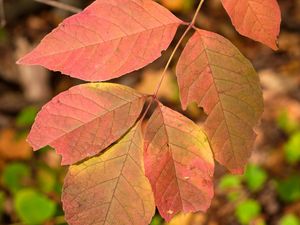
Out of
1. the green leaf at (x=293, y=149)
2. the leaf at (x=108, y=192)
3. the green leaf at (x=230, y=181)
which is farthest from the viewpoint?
the green leaf at (x=293, y=149)

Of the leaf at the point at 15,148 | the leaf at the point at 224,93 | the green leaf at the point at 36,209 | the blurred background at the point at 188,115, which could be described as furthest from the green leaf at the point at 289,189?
the leaf at the point at 224,93

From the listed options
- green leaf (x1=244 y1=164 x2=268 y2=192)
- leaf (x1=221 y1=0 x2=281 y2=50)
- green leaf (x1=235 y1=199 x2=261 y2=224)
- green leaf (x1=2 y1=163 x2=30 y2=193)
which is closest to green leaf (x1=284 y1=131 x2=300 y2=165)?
green leaf (x1=244 y1=164 x2=268 y2=192)

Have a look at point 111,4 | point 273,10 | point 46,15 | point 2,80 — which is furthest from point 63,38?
point 46,15

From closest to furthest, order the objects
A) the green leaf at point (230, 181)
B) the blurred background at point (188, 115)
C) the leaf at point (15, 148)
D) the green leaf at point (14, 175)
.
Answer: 1. the green leaf at point (14, 175)
2. the blurred background at point (188, 115)
3. the green leaf at point (230, 181)
4. the leaf at point (15, 148)

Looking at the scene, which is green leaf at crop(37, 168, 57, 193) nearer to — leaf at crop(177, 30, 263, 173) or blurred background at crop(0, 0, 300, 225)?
blurred background at crop(0, 0, 300, 225)

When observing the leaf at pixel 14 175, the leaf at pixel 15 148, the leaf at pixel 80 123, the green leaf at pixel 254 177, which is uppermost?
the leaf at pixel 80 123

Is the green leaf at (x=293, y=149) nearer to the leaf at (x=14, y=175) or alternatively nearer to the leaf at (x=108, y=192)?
the leaf at (x=14, y=175)

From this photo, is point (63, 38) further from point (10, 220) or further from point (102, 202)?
point (10, 220)
